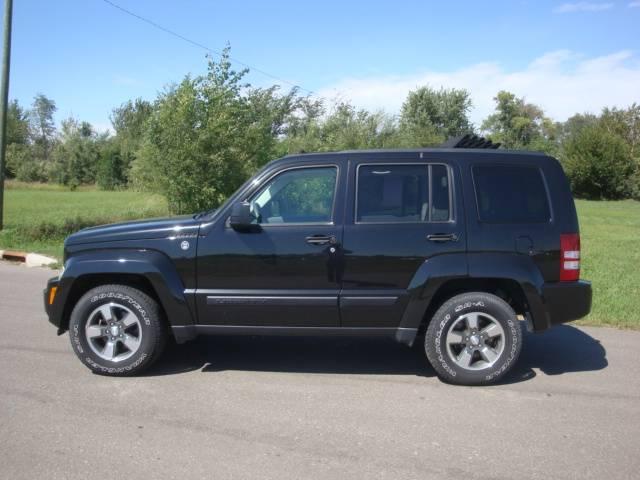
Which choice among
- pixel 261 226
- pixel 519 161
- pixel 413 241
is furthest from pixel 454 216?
pixel 261 226

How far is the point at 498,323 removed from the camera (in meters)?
5.15

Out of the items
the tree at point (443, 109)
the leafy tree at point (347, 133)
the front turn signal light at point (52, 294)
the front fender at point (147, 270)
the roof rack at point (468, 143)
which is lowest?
the front turn signal light at point (52, 294)

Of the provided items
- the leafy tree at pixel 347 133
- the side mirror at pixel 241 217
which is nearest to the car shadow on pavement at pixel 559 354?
the side mirror at pixel 241 217

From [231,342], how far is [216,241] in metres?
1.78

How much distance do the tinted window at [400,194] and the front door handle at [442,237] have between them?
0.50 ft

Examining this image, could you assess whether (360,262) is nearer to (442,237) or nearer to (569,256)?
(442,237)

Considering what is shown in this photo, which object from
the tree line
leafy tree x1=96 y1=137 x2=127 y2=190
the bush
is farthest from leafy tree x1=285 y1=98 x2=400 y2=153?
leafy tree x1=96 y1=137 x2=127 y2=190

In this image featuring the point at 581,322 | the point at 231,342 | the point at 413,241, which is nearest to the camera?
the point at 413,241

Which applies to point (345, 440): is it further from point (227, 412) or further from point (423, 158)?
point (423, 158)

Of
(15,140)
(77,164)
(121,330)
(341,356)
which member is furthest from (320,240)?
(15,140)

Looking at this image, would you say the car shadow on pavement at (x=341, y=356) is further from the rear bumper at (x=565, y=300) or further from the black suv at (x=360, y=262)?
the rear bumper at (x=565, y=300)

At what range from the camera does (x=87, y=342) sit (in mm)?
5293

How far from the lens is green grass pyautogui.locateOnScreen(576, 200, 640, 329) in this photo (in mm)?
7777

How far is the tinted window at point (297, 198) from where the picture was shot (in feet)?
17.2
